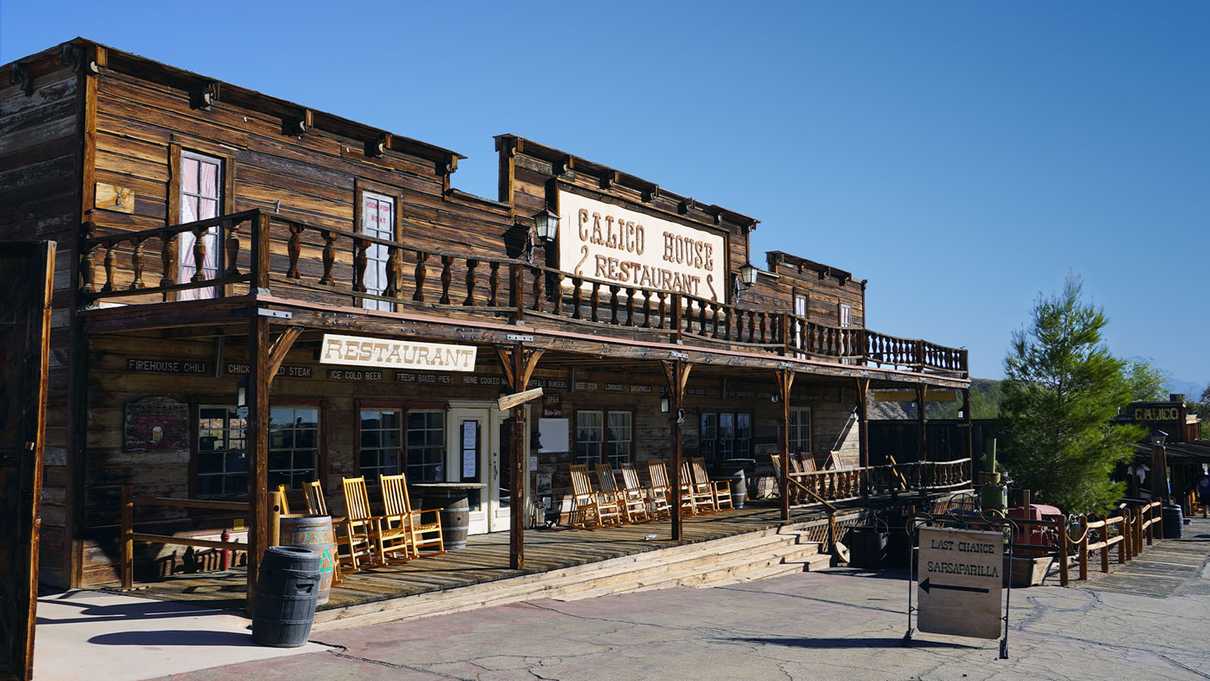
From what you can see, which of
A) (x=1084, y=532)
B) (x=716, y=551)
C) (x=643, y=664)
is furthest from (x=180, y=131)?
(x=1084, y=532)

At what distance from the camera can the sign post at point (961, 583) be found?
30.7 ft

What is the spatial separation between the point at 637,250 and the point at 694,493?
4721mm

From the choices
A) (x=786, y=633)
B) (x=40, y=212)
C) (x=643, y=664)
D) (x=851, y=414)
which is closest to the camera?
(x=643, y=664)

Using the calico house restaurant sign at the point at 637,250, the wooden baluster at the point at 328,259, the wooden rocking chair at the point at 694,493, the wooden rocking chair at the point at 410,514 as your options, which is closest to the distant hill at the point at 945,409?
the calico house restaurant sign at the point at 637,250

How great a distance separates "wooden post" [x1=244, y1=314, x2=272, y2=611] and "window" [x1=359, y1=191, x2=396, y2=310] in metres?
4.46

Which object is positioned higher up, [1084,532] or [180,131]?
[180,131]

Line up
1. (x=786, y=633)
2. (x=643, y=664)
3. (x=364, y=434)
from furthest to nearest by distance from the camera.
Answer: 1. (x=364, y=434)
2. (x=786, y=633)
3. (x=643, y=664)

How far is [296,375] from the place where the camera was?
42.8ft

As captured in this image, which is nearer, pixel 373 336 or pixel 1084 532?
pixel 373 336

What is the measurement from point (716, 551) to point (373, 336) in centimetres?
676

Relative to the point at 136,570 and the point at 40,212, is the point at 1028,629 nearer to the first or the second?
the point at 136,570

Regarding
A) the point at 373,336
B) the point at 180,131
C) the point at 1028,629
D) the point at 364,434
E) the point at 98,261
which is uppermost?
the point at 180,131

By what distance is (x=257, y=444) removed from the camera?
9445 mm

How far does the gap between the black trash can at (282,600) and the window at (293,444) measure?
4.37 meters
